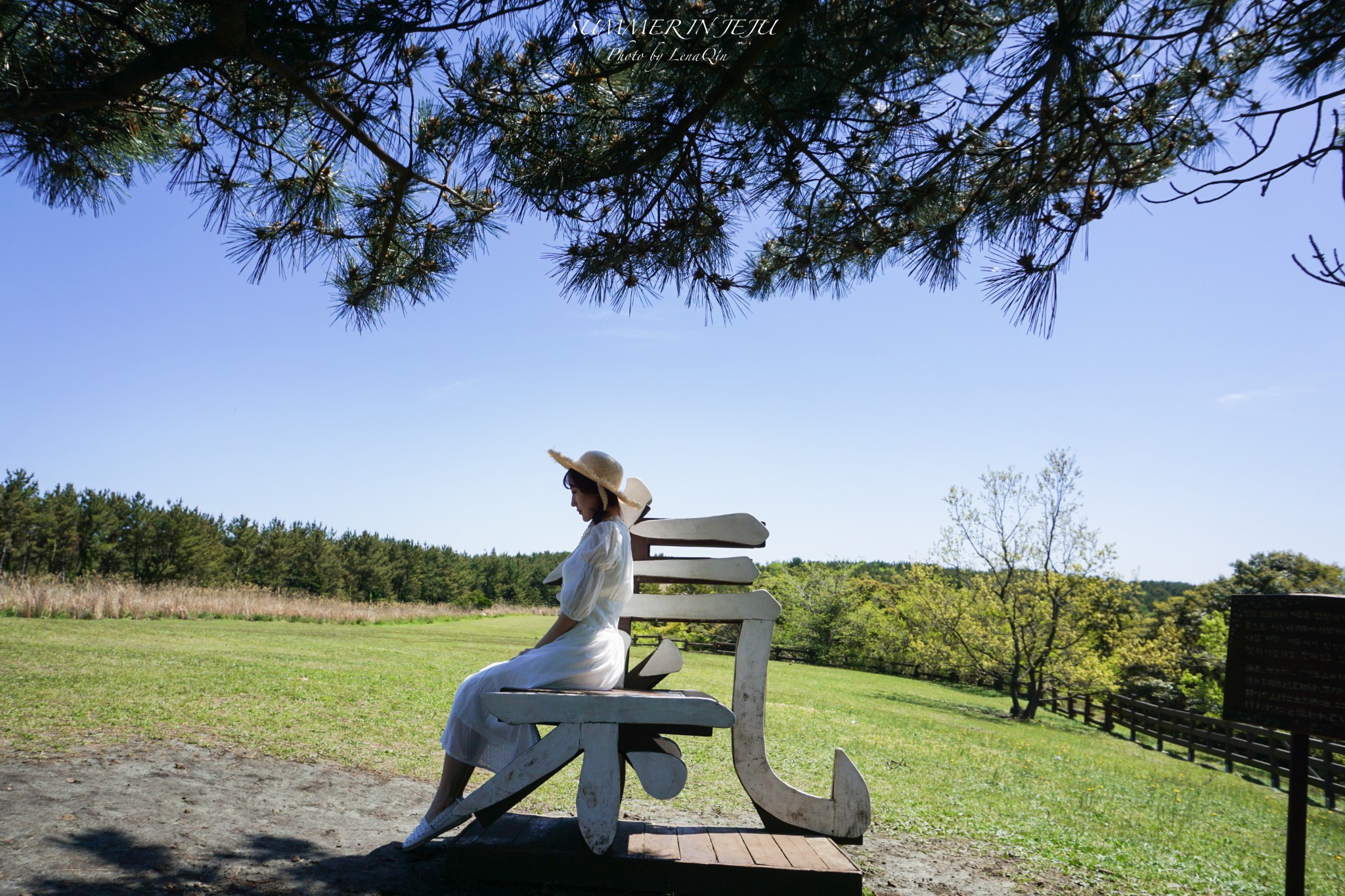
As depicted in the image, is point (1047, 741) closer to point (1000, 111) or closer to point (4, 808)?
point (1000, 111)

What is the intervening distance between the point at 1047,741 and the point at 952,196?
14.6m

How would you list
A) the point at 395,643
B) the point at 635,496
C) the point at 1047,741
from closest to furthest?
the point at 635,496, the point at 1047,741, the point at 395,643

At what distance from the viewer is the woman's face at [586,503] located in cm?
377

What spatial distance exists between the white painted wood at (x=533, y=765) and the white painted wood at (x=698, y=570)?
2.89ft

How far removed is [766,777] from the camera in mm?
3666

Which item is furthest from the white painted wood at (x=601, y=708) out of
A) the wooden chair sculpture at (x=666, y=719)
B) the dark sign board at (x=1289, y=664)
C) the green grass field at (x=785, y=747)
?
the dark sign board at (x=1289, y=664)

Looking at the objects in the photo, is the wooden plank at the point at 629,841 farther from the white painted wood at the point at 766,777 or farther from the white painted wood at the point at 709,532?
the white painted wood at the point at 709,532

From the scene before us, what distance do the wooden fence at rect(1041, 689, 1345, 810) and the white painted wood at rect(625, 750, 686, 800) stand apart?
9776 millimetres

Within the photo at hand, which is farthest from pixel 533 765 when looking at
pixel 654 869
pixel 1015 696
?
pixel 1015 696

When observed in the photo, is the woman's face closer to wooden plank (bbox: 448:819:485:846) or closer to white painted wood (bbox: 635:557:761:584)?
white painted wood (bbox: 635:557:761:584)

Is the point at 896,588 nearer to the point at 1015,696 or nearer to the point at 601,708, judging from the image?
the point at 1015,696

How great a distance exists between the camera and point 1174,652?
28.2 meters

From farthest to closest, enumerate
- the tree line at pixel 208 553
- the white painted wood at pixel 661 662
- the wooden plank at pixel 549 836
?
1. the tree line at pixel 208 553
2. the white painted wood at pixel 661 662
3. the wooden plank at pixel 549 836

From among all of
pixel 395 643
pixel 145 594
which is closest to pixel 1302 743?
pixel 395 643
